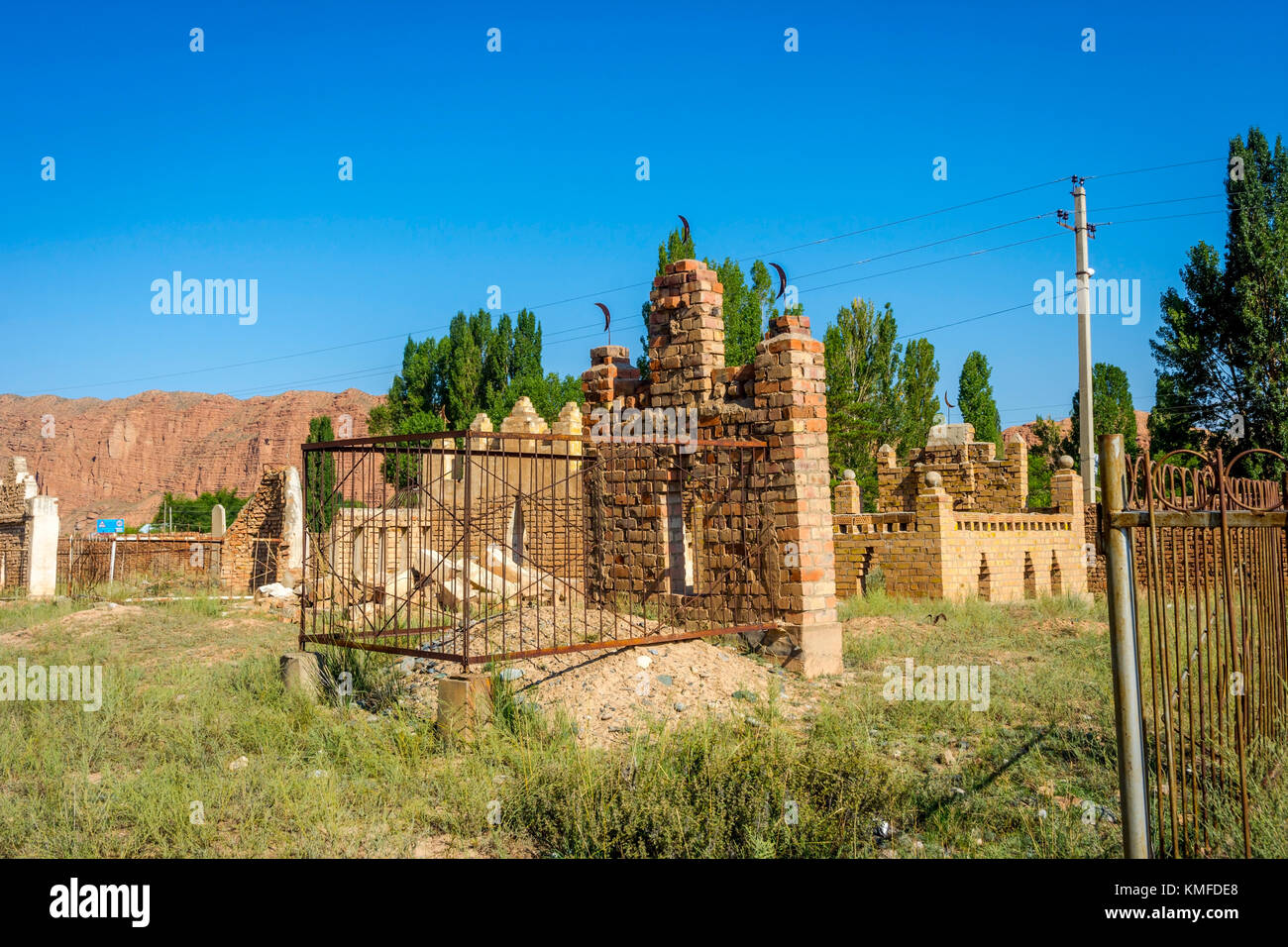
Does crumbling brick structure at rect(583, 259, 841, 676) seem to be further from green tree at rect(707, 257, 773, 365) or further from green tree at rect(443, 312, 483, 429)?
green tree at rect(443, 312, 483, 429)

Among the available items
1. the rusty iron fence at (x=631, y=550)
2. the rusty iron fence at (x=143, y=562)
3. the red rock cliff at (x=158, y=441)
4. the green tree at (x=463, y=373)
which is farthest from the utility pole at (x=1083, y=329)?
the red rock cliff at (x=158, y=441)

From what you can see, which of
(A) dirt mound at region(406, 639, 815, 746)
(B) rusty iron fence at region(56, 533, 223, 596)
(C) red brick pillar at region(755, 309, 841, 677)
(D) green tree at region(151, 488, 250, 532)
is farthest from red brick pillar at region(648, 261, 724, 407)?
(D) green tree at region(151, 488, 250, 532)

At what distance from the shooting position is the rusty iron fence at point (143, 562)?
78.6ft

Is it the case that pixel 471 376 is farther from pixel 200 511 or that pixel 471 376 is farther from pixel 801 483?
pixel 801 483

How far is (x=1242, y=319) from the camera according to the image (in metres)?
23.7

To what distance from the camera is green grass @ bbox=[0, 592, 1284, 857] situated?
17.6ft

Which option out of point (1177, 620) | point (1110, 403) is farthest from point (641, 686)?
point (1110, 403)

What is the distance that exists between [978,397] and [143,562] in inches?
1516

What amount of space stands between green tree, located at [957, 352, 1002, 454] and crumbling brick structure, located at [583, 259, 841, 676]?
3852cm

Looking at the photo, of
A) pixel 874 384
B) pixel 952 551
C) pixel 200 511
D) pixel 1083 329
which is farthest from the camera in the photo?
pixel 200 511

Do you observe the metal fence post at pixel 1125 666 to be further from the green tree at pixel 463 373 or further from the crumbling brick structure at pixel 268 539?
the green tree at pixel 463 373

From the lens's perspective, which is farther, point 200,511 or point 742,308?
point 200,511
